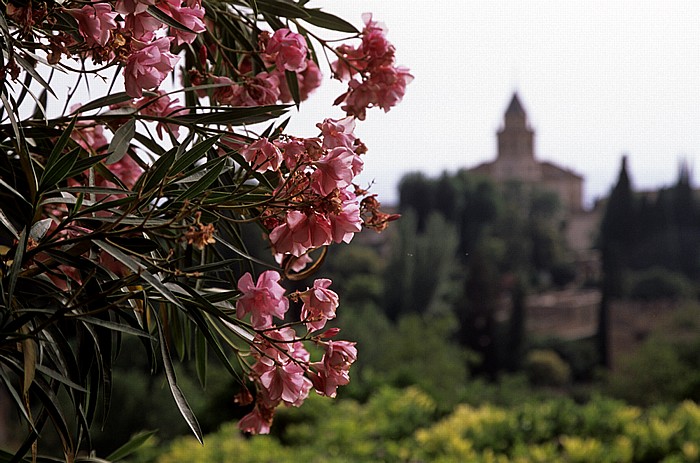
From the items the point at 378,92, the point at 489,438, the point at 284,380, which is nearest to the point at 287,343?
the point at 284,380

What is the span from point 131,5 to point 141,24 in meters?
0.02

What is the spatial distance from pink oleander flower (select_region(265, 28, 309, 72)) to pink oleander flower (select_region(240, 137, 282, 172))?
0.12m

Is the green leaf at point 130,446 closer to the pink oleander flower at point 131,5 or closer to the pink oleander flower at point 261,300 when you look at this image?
the pink oleander flower at point 261,300

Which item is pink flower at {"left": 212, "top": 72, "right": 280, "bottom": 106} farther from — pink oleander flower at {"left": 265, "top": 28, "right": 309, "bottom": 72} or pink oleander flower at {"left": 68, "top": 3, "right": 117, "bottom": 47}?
pink oleander flower at {"left": 68, "top": 3, "right": 117, "bottom": 47}

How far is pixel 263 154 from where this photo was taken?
19.7 inches

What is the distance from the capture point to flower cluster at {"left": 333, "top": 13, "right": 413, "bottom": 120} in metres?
0.65

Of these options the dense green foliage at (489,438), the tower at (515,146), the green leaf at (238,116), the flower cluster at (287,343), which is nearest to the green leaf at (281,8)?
the green leaf at (238,116)

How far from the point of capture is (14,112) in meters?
0.50

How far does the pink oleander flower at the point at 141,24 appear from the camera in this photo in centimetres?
48

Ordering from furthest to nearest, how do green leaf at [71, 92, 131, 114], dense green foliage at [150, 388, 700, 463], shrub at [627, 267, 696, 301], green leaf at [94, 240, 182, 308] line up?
shrub at [627, 267, 696, 301], dense green foliage at [150, 388, 700, 463], green leaf at [71, 92, 131, 114], green leaf at [94, 240, 182, 308]

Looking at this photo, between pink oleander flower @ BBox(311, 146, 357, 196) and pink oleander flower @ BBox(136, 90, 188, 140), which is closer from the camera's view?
pink oleander flower @ BBox(311, 146, 357, 196)

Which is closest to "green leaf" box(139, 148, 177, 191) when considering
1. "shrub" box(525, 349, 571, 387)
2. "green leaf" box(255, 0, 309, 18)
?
→ "green leaf" box(255, 0, 309, 18)

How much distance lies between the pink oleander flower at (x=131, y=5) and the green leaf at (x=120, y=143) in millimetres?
77

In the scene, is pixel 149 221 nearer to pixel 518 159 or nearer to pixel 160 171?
pixel 160 171
